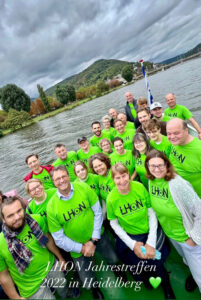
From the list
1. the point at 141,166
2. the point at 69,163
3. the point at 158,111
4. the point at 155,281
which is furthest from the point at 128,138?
the point at 155,281

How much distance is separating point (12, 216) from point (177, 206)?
2.14 meters

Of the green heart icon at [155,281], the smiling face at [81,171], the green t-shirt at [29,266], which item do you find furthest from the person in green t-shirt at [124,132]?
the green t-shirt at [29,266]

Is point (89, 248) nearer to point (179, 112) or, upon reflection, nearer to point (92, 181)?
point (92, 181)

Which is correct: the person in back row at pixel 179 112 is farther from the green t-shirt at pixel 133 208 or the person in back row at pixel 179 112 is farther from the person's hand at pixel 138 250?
the person's hand at pixel 138 250

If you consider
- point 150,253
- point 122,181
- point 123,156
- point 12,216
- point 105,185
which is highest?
point 12,216

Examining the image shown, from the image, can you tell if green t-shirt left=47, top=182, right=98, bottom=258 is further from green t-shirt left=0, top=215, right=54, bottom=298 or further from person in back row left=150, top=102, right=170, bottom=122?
person in back row left=150, top=102, right=170, bottom=122

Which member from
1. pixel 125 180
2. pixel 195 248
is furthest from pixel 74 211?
pixel 195 248

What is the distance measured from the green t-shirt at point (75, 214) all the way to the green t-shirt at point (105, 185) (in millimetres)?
410

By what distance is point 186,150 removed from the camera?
254cm

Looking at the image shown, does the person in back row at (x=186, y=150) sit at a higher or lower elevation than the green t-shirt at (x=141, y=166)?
higher

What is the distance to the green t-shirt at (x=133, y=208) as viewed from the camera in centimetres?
242

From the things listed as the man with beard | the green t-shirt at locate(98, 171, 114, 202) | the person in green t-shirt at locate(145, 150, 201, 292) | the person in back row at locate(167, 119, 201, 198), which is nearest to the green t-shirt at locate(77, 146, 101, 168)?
the man with beard

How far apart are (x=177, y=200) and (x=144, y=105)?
13.8 feet

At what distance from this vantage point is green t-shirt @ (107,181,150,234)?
2.42 metres
